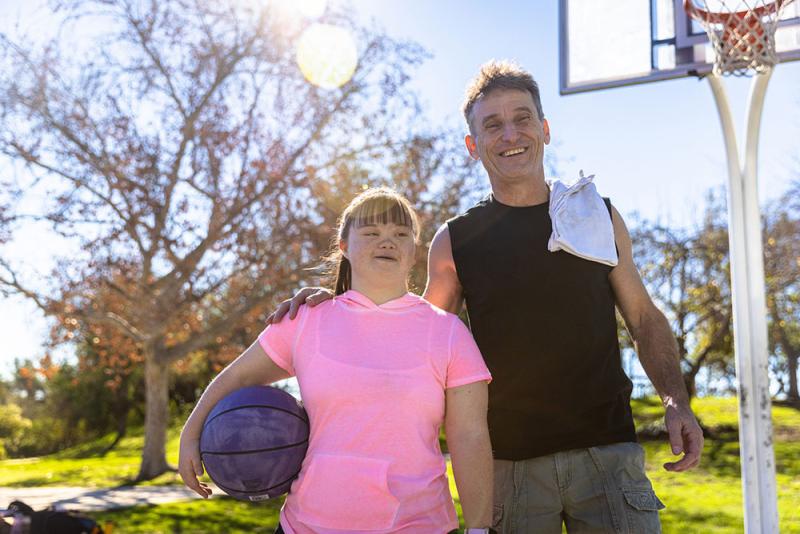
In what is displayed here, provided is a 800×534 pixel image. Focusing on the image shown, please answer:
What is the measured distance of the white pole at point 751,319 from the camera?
577cm

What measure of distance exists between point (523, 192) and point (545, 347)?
677mm

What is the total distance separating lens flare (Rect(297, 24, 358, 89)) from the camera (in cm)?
1472

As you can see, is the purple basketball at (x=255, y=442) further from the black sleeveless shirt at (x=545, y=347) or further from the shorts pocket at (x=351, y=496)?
the black sleeveless shirt at (x=545, y=347)

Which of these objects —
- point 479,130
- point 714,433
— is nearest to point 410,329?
point 479,130

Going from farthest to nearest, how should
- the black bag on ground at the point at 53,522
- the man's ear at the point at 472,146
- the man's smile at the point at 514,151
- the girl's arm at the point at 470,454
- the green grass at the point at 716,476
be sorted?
the green grass at the point at 716,476 → the black bag on ground at the point at 53,522 → the man's ear at the point at 472,146 → the man's smile at the point at 514,151 → the girl's arm at the point at 470,454

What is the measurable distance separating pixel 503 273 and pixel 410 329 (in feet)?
2.06

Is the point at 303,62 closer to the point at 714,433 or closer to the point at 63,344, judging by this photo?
the point at 63,344

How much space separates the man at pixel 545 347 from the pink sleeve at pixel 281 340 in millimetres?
45

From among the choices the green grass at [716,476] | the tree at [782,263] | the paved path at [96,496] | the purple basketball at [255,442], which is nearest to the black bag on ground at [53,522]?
the purple basketball at [255,442]

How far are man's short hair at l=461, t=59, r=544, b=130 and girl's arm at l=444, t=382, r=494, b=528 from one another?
1.32 meters

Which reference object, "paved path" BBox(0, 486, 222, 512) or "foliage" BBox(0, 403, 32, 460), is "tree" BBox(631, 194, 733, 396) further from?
"foliage" BBox(0, 403, 32, 460)

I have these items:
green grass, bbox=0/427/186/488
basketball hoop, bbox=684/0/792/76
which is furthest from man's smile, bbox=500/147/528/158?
green grass, bbox=0/427/186/488

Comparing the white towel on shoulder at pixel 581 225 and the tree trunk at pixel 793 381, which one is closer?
the white towel on shoulder at pixel 581 225

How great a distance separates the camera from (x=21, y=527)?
4.21m
